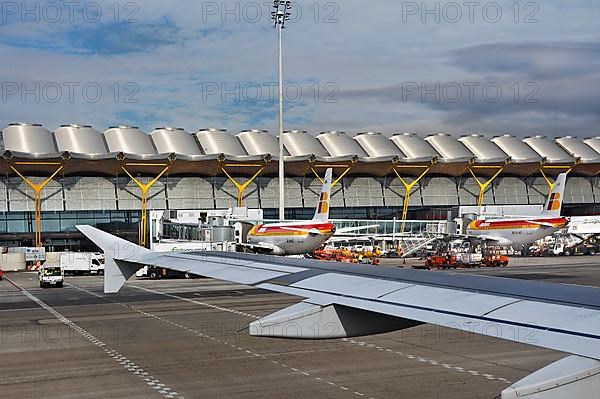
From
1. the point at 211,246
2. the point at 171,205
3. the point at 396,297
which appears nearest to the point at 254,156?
the point at 171,205

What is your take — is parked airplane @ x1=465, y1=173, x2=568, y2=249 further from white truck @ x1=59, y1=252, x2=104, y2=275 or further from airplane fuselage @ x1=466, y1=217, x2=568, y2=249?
white truck @ x1=59, y1=252, x2=104, y2=275

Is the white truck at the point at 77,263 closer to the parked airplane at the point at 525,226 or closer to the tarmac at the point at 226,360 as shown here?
the tarmac at the point at 226,360

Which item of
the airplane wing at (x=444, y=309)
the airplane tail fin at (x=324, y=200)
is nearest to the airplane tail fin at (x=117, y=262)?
the airplane wing at (x=444, y=309)

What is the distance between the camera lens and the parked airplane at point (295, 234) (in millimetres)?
57938

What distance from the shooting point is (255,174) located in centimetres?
8756

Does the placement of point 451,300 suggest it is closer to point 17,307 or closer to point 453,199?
point 17,307

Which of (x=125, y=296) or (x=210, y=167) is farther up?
(x=210, y=167)

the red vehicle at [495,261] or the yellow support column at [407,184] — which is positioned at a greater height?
the yellow support column at [407,184]

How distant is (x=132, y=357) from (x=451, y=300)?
11557 mm

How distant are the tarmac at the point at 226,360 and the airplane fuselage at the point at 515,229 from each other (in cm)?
4652

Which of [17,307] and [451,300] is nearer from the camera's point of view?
[451,300]

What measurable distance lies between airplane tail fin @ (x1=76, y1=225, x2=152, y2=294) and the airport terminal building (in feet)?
218

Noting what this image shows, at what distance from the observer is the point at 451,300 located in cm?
783

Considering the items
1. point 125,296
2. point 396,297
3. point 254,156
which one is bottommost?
point 125,296
